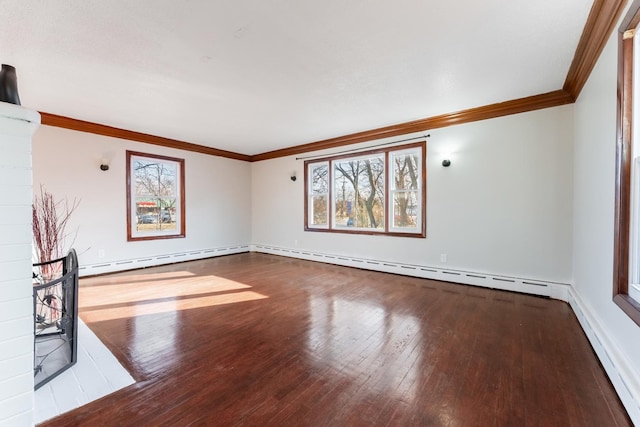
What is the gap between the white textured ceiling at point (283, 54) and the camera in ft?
6.46

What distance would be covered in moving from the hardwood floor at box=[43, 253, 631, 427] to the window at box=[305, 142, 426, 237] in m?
1.38

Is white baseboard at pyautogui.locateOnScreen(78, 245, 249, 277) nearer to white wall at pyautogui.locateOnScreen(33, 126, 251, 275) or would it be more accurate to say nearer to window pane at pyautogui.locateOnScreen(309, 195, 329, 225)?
white wall at pyautogui.locateOnScreen(33, 126, 251, 275)

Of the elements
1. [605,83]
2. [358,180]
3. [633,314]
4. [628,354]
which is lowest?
[628,354]

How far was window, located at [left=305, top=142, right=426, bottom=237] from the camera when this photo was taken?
15.1 feet

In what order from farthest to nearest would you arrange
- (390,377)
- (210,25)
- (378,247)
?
(378,247) < (210,25) < (390,377)

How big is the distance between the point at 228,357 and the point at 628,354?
2.58 m

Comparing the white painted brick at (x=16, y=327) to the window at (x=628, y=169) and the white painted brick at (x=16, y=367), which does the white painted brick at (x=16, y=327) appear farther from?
the window at (x=628, y=169)

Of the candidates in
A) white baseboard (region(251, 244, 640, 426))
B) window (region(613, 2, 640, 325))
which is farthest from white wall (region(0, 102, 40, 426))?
window (region(613, 2, 640, 325))

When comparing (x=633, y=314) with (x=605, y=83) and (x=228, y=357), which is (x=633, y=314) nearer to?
(x=605, y=83)

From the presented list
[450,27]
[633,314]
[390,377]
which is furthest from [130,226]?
[633,314]

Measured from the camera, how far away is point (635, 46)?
5.63ft

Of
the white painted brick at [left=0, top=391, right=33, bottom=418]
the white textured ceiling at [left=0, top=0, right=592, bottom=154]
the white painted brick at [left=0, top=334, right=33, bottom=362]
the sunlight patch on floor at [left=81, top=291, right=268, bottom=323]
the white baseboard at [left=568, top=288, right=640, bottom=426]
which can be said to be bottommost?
the sunlight patch on floor at [left=81, top=291, right=268, bottom=323]

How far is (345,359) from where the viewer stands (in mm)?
Answer: 2098

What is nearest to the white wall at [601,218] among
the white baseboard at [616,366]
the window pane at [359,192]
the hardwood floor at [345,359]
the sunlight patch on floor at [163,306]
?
the white baseboard at [616,366]
